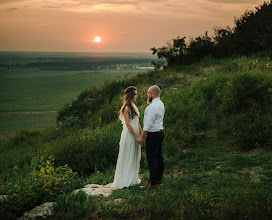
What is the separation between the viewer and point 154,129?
6234mm

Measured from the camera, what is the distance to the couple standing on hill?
6195mm

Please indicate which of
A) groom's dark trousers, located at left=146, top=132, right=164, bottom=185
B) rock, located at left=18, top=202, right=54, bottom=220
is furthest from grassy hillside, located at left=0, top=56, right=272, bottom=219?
groom's dark trousers, located at left=146, top=132, right=164, bottom=185

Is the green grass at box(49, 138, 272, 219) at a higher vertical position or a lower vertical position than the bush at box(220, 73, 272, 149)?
lower

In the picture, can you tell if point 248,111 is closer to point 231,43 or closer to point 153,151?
point 153,151

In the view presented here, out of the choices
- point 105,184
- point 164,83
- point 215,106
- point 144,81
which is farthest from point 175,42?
point 105,184

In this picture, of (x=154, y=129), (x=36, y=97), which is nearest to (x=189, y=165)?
(x=154, y=129)

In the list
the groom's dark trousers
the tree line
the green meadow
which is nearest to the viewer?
the groom's dark trousers

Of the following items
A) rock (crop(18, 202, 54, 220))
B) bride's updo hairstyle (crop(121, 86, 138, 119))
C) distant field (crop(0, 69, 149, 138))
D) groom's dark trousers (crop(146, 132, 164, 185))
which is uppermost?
bride's updo hairstyle (crop(121, 86, 138, 119))

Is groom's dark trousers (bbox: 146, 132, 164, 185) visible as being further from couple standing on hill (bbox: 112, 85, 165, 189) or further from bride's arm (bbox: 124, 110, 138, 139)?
bride's arm (bbox: 124, 110, 138, 139)

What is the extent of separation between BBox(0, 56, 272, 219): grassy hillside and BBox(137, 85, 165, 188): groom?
507 mm

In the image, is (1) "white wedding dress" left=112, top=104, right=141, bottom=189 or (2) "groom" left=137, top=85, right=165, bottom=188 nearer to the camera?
(2) "groom" left=137, top=85, right=165, bottom=188

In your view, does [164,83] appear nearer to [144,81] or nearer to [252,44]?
[144,81]

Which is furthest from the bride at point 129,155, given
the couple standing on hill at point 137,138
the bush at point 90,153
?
the bush at point 90,153

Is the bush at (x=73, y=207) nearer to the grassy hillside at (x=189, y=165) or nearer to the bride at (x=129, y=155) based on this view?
the grassy hillside at (x=189, y=165)
